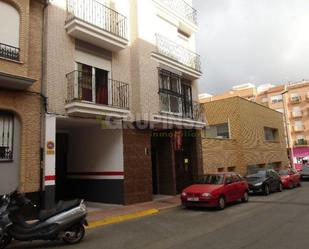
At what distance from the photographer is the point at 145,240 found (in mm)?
7863

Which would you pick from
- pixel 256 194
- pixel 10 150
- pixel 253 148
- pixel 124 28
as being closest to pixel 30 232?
pixel 10 150

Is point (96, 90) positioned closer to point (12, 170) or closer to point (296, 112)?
point (12, 170)

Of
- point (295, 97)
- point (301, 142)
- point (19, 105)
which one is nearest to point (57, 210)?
point (19, 105)

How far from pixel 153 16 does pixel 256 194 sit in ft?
36.4

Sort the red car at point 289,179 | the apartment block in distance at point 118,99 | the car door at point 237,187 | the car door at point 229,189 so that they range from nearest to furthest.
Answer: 1. the apartment block in distance at point 118,99
2. the car door at point 229,189
3. the car door at point 237,187
4. the red car at point 289,179

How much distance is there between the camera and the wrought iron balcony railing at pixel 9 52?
981 centimetres

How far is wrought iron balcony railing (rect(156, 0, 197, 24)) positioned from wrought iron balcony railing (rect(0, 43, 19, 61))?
912 centimetres

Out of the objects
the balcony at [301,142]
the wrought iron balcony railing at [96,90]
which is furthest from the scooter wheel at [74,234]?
the balcony at [301,142]

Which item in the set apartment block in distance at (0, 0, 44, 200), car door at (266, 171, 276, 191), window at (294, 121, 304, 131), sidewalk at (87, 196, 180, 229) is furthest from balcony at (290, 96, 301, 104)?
apartment block in distance at (0, 0, 44, 200)

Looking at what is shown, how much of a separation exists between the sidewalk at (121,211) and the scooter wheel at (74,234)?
1.96 metres

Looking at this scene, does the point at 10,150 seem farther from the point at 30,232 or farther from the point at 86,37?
the point at 86,37

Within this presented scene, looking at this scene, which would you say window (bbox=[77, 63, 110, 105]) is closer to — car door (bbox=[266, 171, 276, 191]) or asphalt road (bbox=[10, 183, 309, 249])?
asphalt road (bbox=[10, 183, 309, 249])

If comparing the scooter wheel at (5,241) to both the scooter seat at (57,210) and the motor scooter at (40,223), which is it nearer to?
the motor scooter at (40,223)

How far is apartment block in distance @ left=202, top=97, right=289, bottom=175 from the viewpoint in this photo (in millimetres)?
22094
